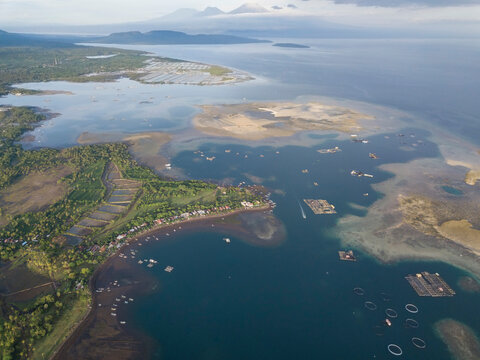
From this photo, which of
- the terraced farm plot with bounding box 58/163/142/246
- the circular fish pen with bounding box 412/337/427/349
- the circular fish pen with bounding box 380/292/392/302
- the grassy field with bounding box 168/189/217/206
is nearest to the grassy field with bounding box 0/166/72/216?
the terraced farm plot with bounding box 58/163/142/246

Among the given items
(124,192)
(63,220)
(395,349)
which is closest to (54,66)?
(124,192)

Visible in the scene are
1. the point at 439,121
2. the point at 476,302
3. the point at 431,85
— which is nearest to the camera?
the point at 476,302

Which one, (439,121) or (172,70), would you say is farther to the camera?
(172,70)

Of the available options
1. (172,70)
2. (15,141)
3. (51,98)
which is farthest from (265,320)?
(172,70)

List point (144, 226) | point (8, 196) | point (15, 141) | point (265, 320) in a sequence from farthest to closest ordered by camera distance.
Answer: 1. point (15, 141)
2. point (8, 196)
3. point (144, 226)
4. point (265, 320)

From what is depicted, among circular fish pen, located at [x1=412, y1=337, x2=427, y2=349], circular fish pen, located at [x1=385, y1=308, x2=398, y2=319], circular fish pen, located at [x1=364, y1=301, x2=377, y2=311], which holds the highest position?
circular fish pen, located at [x1=364, y1=301, x2=377, y2=311]

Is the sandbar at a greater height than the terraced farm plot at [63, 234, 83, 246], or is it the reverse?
the sandbar

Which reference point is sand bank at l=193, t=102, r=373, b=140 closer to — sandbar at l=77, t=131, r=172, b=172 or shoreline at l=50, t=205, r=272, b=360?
sandbar at l=77, t=131, r=172, b=172

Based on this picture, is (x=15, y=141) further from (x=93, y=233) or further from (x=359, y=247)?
(x=359, y=247)
